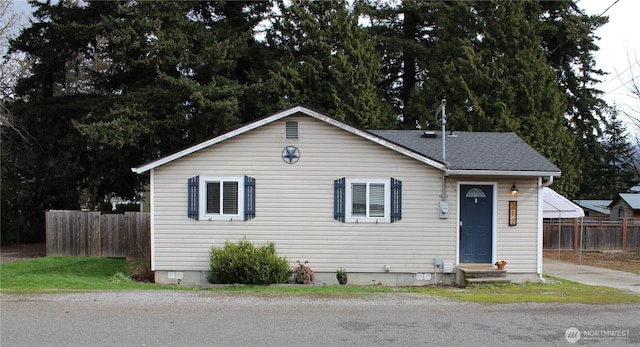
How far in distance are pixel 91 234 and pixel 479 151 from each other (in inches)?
540

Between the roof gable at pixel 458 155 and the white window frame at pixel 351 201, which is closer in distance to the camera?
the roof gable at pixel 458 155

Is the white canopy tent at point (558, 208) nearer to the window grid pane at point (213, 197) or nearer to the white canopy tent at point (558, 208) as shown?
the white canopy tent at point (558, 208)

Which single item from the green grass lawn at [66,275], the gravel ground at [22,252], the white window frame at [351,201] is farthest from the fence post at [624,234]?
the gravel ground at [22,252]

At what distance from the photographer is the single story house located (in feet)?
40.1

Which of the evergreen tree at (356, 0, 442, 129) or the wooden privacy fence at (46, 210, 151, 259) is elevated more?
the evergreen tree at (356, 0, 442, 129)

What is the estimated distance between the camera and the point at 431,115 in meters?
23.8

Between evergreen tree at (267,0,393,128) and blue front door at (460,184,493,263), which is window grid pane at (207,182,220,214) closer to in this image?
blue front door at (460,184,493,263)

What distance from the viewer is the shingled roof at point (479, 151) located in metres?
12.2

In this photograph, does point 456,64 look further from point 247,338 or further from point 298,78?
point 247,338

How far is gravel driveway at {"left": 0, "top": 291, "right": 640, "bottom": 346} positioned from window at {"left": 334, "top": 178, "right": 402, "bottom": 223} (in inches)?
111

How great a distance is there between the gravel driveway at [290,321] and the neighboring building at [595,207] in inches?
1285

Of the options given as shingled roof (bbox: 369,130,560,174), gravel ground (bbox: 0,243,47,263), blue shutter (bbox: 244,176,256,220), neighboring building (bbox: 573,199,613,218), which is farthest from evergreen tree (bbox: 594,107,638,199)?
gravel ground (bbox: 0,243,47,263)

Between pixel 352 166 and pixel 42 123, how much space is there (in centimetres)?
1809

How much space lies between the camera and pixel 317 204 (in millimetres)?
12289
